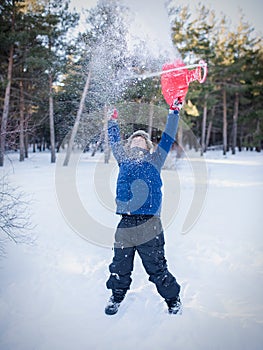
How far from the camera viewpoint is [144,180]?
2.40 metres

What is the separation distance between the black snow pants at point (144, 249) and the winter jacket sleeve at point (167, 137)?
24.8 inches

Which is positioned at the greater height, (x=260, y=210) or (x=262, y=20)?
(x=262, y=20)

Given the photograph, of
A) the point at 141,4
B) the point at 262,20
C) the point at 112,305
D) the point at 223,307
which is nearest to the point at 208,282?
the point at 223,307

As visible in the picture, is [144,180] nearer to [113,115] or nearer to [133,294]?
[113,115]

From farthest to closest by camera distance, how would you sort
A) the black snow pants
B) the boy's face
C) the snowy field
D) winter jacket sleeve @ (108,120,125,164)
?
winter jacket sleeve @ (108,120,125,164) < the boy's face < the black snow pants < the snowy field

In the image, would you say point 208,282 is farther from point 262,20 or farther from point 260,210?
point 262,20

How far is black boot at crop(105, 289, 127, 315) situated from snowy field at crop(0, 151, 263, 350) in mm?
57

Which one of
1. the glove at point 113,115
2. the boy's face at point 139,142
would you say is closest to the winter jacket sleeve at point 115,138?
the glove at point 113,115

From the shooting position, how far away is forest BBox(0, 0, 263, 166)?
2.77 meters

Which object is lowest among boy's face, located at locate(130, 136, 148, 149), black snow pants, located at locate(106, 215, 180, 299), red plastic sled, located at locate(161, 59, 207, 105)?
black snow pants, located at locate(106, 215, 180, 299)

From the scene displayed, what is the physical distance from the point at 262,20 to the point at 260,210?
418cm

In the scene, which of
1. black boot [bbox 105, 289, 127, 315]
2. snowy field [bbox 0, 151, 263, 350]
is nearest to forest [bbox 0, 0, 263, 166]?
snowy field [bbox 0, 151, 263, 350]

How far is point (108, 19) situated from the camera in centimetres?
281

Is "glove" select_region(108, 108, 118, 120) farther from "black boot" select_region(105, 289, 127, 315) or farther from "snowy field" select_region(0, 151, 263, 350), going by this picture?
"black boot" select_region(105, 289, 127, 315)
